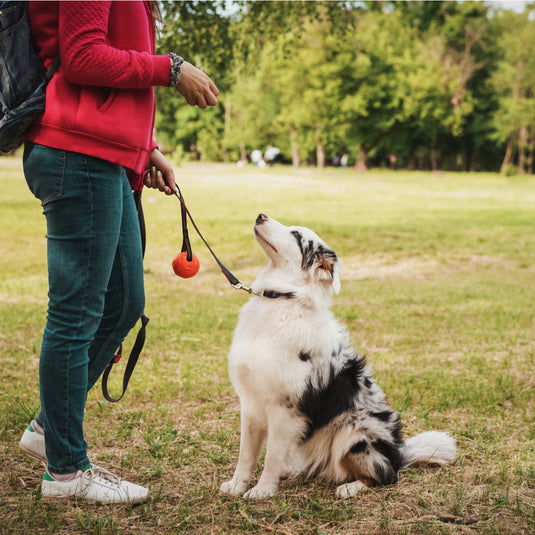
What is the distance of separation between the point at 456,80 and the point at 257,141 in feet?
61.0

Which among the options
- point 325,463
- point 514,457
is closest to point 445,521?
point 325,463

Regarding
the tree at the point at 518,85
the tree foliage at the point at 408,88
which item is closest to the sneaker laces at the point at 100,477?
the tree foliage at the point at 408,88

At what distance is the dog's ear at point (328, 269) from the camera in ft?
9.78

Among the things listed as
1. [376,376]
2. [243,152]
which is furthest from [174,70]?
[243,152]

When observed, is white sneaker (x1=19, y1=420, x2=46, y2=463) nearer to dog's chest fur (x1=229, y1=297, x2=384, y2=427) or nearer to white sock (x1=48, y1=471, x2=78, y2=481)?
white sock (x1=48, y1=471, x2=78, y2=481)

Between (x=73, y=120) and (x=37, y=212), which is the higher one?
(x=73, y=120)

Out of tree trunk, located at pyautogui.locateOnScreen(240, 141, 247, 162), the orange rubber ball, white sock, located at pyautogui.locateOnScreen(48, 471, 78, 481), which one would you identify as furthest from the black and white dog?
tree trunk, located at pyautogui.locateOnScreen(240, 141, 247, 162)

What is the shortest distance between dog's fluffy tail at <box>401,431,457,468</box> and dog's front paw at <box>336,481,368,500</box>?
347 mm

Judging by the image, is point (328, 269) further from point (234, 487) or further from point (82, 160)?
point (82, 160)

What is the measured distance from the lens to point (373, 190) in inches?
1027

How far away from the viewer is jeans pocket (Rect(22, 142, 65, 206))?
2.20 meters

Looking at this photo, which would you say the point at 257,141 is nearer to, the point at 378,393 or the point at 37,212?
the point at 37,212

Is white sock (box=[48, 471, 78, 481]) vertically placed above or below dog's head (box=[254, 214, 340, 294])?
below

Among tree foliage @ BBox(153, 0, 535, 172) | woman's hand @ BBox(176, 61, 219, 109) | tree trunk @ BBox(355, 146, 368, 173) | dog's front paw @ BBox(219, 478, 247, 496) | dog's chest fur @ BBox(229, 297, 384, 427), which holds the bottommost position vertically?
dog's front paw @ BBox(219, 478, 247, 496)
